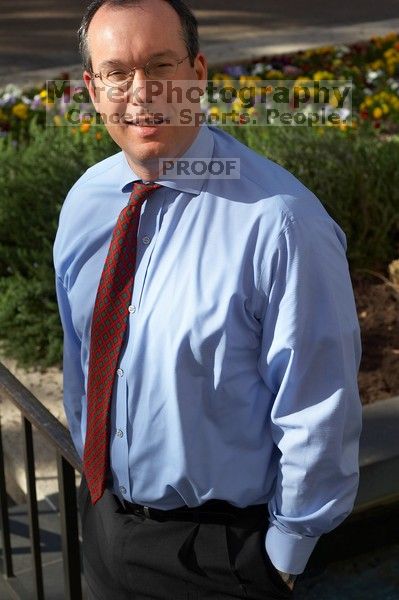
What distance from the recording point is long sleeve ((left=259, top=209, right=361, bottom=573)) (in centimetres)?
176

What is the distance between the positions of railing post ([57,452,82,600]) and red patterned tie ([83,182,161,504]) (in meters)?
0.32

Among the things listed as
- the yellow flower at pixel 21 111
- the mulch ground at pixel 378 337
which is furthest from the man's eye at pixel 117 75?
the yellow flower at pixel 21 111

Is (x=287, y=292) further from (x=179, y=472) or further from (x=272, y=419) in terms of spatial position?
(x=179, y=472)

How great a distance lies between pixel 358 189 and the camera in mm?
5141

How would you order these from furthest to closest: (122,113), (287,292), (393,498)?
(393,498)
(122,113)
(287,292)

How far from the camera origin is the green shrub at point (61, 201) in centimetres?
489

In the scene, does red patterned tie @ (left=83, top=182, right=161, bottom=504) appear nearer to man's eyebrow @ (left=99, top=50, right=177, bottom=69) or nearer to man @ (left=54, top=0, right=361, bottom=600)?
man @ (left=54, top=0, right=361, bottom=600)

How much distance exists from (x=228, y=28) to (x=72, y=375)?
1150cm

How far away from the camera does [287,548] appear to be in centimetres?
194

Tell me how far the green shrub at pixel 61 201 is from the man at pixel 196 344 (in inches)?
105

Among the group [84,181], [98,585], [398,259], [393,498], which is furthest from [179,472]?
[398,259]

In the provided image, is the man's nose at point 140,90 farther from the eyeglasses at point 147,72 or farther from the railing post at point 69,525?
the railing post at point 69,525

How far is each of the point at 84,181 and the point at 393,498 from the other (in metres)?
1.47

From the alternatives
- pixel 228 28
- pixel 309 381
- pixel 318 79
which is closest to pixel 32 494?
pixel 309 381
